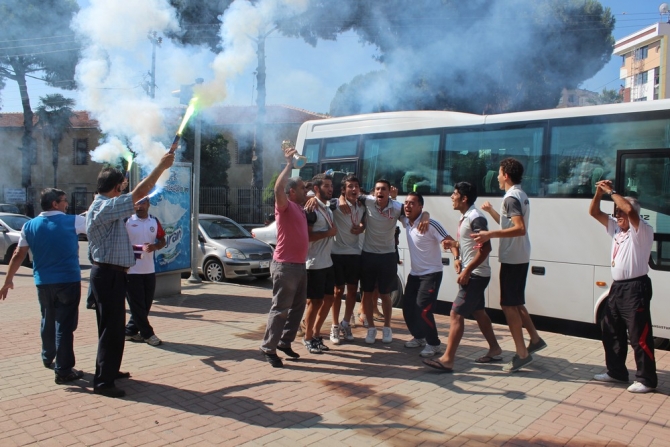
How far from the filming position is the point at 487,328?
599cm

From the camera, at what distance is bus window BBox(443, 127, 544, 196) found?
8070mm

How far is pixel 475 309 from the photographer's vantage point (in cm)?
566

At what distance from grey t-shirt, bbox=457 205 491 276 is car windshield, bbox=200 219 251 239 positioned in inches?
328

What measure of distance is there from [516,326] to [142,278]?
4294 millimetres

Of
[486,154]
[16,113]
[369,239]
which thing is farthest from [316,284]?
[16,113]

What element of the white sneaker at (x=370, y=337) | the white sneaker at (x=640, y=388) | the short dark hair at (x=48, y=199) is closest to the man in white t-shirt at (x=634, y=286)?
the white sneaker at (x=640, y=388)

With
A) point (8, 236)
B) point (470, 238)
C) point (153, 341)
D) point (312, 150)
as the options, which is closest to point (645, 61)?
point (312, 150)

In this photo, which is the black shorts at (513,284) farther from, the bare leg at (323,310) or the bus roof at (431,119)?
the bus roof at (431,119)

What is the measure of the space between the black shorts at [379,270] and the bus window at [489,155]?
272 cm

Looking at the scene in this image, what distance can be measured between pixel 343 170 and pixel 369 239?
13.2ft

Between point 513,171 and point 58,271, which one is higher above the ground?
point 513,171

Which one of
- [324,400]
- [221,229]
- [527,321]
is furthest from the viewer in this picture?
[221,229]

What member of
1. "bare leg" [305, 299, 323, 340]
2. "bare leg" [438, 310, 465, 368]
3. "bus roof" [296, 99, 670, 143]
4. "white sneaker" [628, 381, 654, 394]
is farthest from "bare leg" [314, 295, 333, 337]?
"bus roof" [296, 99, 670, 143]

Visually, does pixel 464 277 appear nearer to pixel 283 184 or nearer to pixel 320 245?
pixel 320 245
